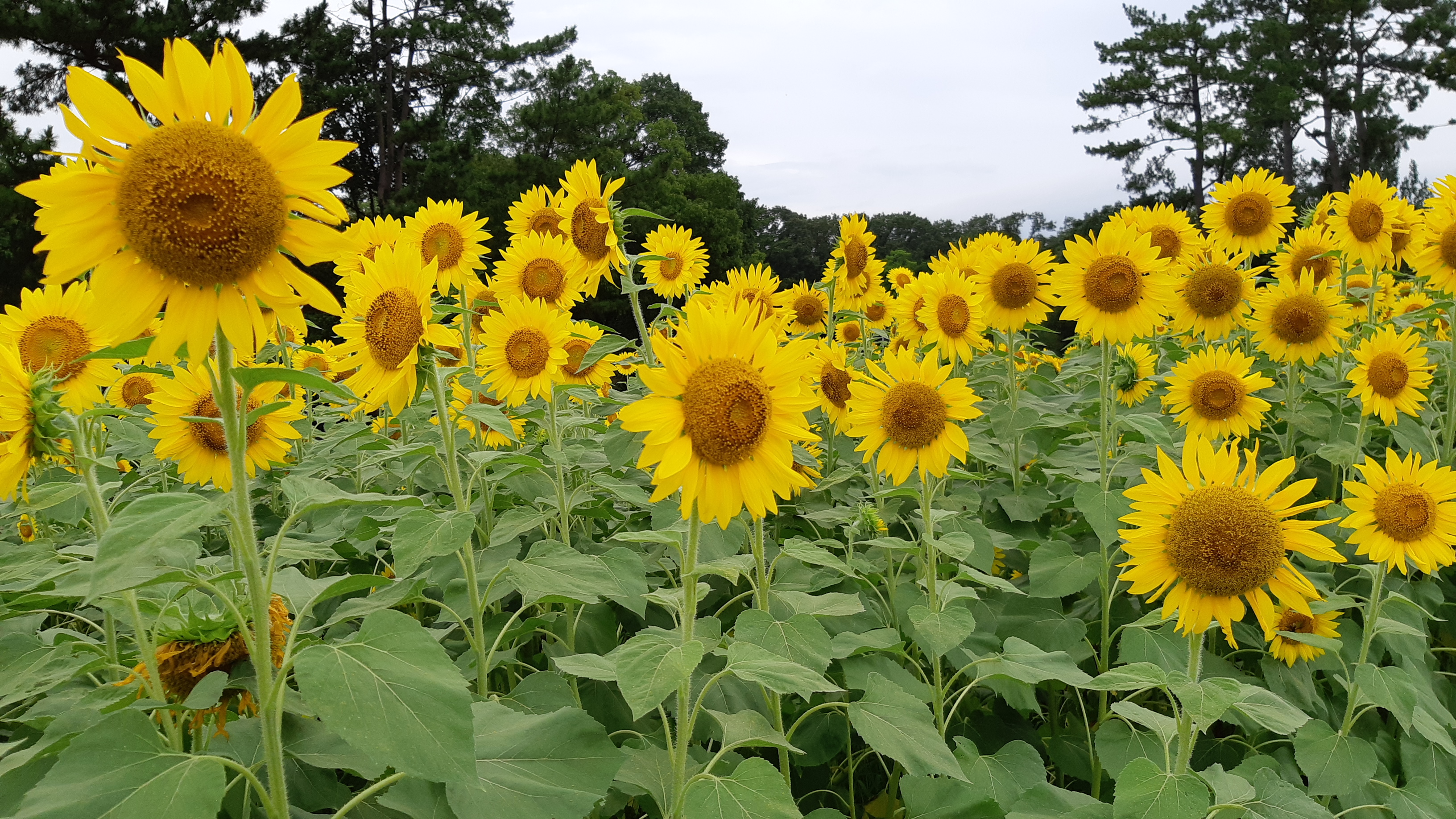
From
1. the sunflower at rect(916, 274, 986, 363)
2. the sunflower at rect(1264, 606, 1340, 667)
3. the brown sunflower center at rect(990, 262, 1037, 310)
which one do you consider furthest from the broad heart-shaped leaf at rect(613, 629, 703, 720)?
the sunflower at rect(916, 274, 986, 363)

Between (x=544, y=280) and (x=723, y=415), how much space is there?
2.35 metres

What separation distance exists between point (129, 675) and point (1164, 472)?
2476mm

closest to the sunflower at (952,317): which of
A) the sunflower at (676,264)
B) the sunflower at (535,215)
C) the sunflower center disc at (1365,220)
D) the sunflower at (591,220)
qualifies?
the sunflower at (676,264)

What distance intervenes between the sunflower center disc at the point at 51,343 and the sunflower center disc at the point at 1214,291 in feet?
16.1

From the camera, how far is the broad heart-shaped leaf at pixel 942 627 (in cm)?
239

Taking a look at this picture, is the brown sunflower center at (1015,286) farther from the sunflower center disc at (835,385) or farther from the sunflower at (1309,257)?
the sunflower at (1309,257)

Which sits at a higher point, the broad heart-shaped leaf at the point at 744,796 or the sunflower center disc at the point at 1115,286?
the sunflower center disc at the point at 1115,286

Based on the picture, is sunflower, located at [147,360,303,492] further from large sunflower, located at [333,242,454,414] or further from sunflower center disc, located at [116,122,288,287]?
sunflower center disc, located at [116,122,288,287]

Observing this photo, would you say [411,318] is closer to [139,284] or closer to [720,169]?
[139,284]

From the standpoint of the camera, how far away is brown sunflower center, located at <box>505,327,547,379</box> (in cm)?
349

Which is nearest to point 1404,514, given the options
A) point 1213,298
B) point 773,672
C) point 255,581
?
point 1213,298

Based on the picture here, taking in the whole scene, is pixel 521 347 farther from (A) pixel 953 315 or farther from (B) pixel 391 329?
(A) pixel 953 315

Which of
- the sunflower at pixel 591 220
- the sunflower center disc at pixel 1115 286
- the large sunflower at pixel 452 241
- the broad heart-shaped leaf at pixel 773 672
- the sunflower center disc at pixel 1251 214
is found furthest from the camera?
the sunflower center disc at pixel 1251 214

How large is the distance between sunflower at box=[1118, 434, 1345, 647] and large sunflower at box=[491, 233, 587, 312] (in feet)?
8.42
